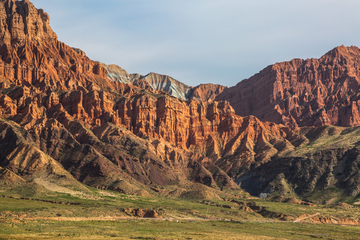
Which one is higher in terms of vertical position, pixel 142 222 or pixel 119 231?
pixel 119 231

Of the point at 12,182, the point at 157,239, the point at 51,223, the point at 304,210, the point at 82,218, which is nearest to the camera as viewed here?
the point at 157,239

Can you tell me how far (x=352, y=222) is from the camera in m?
164

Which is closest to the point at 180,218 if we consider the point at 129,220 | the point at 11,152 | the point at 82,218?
the point at 129,220

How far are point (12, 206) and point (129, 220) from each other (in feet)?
99.1

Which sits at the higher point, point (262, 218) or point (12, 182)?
point (12, 182)

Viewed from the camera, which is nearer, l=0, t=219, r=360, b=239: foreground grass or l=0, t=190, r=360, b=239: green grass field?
l=0, t=219, r=360, b=239: foreground grass

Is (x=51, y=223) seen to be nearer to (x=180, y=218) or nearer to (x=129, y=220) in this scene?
(x=129, y=220)

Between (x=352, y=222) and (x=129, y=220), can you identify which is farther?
(x=352, y=222)

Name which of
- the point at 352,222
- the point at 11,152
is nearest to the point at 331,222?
the point at 352,222

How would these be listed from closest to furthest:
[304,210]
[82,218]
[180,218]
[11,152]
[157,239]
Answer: [157,239] < [82,218] < [180,218] < [304,210] < [11,152]

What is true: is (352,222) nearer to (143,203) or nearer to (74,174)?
(143,203)

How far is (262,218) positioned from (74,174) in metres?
82.1

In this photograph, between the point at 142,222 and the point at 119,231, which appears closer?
the point at 119,231

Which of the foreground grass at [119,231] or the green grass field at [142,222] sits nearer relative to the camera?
the foreground grass at [119,231]
